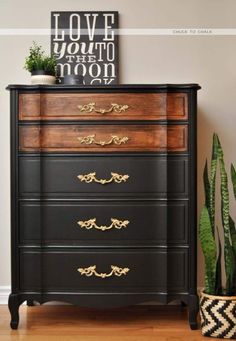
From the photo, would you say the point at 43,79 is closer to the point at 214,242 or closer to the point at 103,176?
the point at 103,176

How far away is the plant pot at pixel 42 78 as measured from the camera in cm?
268

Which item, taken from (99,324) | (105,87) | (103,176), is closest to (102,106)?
(105,87)

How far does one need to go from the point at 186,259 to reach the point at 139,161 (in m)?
0.49

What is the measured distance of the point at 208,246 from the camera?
2.44m

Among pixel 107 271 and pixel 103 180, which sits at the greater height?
pixel 103 180

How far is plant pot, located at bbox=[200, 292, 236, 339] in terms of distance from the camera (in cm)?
241

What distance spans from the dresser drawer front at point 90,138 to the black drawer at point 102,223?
25 cm

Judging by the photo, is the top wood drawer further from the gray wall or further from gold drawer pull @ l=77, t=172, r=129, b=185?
the gray wall

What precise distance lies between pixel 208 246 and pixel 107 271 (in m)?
0.47

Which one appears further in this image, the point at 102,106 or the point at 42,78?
the point at 42,78

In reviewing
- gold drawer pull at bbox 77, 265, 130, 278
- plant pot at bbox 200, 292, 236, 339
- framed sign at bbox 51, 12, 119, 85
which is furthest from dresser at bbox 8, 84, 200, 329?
framed sign at bbox 51, 12, 119, 85

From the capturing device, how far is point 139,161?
2.53 metres

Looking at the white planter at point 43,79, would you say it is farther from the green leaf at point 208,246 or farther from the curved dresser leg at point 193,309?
the curved dresser leg at point 193,309

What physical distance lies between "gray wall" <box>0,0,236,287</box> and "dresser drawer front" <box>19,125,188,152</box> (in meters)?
0.57
